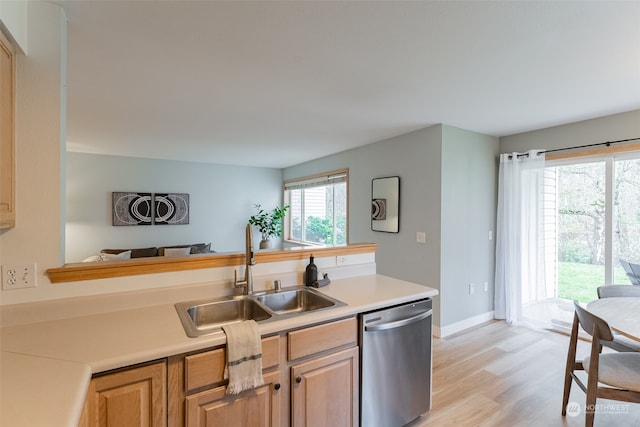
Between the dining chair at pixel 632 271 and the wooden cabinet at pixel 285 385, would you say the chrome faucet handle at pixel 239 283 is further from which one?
the dining chair at pixel 632 271

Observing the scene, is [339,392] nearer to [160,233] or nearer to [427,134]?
[427,134]

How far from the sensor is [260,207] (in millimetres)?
6465

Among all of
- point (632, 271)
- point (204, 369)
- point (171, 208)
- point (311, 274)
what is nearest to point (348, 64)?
point (311, 274)

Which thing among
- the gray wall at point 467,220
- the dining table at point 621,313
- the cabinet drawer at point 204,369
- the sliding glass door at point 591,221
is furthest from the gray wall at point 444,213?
the cabinet drawer at point 204,369

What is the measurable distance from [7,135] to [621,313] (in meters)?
3.40

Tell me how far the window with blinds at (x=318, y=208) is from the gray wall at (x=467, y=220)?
5.45 ft

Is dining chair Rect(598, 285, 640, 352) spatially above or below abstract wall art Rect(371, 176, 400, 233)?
below

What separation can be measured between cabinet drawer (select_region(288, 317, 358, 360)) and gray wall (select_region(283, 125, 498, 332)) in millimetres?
1960

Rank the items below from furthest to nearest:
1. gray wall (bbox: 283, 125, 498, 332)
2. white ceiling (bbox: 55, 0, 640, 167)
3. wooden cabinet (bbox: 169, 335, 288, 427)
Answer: gray wall (bbox: 283, 125, 498, 332), white ceiling (bbox: 55, 0, 640, 167), wooden cabinet (bbox: 169, 335, 288, 427)

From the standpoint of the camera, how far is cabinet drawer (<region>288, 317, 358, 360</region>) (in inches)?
57.6

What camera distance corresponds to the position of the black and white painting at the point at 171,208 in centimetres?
537

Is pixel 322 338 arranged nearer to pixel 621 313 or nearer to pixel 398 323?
pixel 398 323

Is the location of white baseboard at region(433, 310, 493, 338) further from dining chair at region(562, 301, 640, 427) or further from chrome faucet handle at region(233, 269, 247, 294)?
chrome faucet handle at region(233, 269, 247, 294)

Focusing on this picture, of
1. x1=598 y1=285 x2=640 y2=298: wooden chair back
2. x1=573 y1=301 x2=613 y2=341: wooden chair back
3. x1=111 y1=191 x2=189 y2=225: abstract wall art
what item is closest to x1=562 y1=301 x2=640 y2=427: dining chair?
x1=573 y1=301 x2=613 y2=341: wooden chair back
